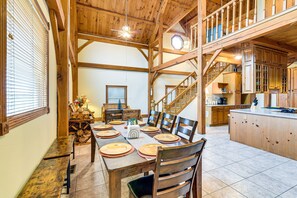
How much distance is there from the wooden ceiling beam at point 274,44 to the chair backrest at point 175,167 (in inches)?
155

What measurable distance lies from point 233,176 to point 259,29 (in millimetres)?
3030

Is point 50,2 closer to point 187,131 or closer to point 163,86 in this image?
point 187,131

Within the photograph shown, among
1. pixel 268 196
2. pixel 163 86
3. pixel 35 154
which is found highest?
pixel 163 86

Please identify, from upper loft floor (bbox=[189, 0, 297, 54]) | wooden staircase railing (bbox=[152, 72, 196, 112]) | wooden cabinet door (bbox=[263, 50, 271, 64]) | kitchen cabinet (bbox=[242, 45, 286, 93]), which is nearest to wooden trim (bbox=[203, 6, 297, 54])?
upper loft floor (bbox=[189, 0, 297, 54])

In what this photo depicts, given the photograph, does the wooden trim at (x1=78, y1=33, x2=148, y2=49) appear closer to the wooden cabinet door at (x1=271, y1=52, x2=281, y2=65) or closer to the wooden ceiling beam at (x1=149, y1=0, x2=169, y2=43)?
the wooden ceiling beam at (x1=149, y1=0, x2=169, y2=43)

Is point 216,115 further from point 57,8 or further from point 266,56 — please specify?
point 57,8

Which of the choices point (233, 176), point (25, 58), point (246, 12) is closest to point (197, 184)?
point (233, 176)

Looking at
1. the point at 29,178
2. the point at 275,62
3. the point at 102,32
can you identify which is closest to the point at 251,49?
the point at 275,62

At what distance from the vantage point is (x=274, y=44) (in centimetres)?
400

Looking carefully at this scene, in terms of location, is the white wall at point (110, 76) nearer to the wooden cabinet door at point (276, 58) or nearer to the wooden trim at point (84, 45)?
the wooden trim at point (84, 45)

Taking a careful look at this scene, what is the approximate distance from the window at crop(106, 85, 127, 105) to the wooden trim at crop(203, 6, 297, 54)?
16.2ft

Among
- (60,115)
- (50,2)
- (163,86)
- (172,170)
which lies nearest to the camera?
(172,170)

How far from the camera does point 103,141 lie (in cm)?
179

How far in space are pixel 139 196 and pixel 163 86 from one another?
7.68m
